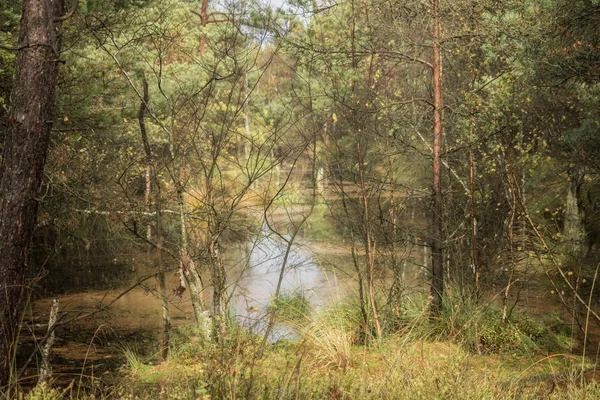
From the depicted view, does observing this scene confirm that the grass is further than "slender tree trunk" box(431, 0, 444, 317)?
No

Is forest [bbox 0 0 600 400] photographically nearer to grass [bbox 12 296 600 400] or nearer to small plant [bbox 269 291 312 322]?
grass [bbox 12 296 600 400]

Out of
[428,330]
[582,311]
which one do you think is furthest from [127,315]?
[582,311]

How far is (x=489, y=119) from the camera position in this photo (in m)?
9.76

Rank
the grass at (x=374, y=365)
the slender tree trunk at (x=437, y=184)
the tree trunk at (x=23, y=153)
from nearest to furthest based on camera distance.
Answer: the grass at (x=374, y=365) < the tree trunk at (x=23, y=153) < the slender tree trunk at (x=437, y=184)

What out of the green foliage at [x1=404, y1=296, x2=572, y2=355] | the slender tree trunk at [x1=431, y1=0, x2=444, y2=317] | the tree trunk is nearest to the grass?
the green foliage at [x1=404, y1=296, x2=572, y2=355]

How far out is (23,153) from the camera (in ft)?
17.0

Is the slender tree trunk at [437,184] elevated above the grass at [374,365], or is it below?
above

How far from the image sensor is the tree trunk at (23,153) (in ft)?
16.8

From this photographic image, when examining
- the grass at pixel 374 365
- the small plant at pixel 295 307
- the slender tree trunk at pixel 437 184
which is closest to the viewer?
the grass at pixel 374 365

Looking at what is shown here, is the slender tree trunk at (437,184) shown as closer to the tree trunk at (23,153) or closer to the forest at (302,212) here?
the forest at (302,212)

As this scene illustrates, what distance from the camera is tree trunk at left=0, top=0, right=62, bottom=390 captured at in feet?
16.8

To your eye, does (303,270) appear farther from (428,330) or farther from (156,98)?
(428,330)

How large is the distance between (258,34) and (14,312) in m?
4.15

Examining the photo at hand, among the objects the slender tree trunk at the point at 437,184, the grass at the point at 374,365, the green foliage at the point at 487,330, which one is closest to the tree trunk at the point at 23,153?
the grass at the point at 374,365
